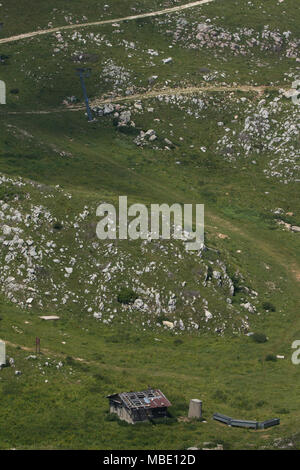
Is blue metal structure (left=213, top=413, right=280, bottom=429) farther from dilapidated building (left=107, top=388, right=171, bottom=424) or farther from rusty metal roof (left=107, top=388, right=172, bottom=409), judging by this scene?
dilapidated building (left=107, top=388, right=171, bottom=424)

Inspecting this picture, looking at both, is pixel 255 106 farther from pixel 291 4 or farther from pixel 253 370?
pixel 253 370

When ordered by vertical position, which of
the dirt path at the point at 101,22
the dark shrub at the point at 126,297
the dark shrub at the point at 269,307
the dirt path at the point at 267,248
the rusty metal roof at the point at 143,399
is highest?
the dirt path at the point at 101,22

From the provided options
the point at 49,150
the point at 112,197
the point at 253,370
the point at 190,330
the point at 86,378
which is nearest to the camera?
the point at 86,378

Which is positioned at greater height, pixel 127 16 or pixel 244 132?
pixel 127 16

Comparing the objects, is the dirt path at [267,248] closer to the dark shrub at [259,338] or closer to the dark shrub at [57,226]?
the dark shrub at [259,338]

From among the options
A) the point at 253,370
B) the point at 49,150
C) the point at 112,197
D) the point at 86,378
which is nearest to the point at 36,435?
the point at 86,378

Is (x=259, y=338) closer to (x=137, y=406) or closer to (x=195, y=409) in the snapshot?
(x=195, y=409)

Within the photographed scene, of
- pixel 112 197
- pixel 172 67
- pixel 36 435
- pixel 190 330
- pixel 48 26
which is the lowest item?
pixel 36 435

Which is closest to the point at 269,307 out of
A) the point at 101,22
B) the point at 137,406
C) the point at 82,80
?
the point at 137,406

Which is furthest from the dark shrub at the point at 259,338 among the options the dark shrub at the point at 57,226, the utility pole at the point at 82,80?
the utility pole at the point at 82,80
